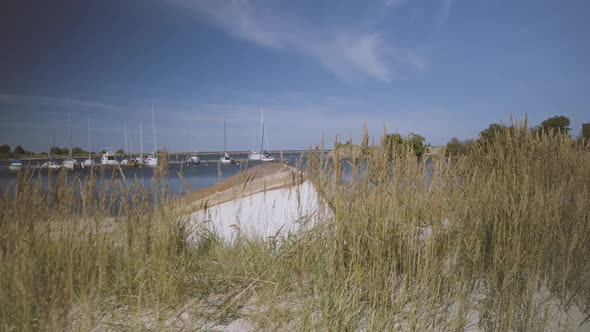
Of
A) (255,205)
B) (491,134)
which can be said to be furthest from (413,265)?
(491,134)

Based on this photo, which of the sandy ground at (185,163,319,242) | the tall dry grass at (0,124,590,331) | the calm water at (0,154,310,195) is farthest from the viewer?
the sandy ground at (185,163,319,242)

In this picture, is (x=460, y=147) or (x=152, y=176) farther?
(x=460, y=147)

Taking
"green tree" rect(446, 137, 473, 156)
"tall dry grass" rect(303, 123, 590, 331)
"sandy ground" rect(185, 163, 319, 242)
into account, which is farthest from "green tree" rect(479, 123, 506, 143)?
"sandy ground" rect(185, 163, 319, 242)

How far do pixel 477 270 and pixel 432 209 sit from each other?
63 centimetres

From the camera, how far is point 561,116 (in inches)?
625

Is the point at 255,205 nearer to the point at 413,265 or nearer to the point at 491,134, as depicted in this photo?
the point at 413,265

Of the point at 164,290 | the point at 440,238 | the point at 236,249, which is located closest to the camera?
the point at 164,290

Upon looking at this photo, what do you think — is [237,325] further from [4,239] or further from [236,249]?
[4,239]

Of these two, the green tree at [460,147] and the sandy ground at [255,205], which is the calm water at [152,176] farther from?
the green tree at [460,147]

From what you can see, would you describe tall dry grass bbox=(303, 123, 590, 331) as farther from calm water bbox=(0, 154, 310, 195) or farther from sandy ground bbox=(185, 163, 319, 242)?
sandy ground bbox=(185, 163, 319, 242)

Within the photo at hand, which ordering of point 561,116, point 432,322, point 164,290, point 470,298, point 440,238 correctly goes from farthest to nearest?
point 561,116
point 440,238
point 470,298
point 164,290
point 432,322

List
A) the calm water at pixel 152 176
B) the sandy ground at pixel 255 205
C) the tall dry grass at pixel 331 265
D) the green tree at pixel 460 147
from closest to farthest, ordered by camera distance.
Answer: the tall dry grass at pixel 331 265 < the calm water at pixel 152 176 < the sandy ground at pixel 255 205 < the green tree at pixel 460 147

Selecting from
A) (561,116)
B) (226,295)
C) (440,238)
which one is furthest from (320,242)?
(561,116)

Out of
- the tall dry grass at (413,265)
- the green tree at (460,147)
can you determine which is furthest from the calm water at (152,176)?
the green tree at (460,147)
